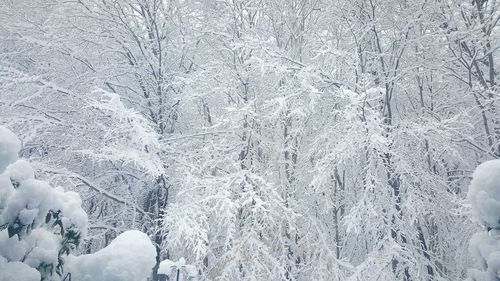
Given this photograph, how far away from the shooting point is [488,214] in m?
2.99

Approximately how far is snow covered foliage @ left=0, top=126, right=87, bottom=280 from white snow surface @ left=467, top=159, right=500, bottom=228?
3.06m

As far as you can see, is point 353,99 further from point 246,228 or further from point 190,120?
point 190,120

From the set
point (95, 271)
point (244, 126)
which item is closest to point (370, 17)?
point (244, 126)

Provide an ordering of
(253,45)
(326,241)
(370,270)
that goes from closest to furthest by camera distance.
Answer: (370,270) < (253,45) < (326,241)

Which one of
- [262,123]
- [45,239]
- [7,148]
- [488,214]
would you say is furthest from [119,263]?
[262,123]

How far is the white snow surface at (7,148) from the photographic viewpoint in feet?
7.09

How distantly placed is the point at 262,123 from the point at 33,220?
596 centimetres

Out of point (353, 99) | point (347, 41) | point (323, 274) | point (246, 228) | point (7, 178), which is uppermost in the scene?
point (347, 41)

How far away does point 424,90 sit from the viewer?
8.84 m

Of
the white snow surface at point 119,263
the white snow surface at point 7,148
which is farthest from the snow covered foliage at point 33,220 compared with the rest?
the white snow surface at point 119,263

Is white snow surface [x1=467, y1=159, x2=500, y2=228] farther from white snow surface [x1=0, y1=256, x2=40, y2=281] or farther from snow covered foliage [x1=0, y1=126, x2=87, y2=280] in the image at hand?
white snow surface [x1=0, y1=256, x2=40, y2=281]

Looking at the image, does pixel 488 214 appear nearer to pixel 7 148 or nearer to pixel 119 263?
pixel 119 263

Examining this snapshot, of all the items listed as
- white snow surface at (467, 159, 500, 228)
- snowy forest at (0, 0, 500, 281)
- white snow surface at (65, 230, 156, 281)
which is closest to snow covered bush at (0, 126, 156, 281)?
white snow surface at (65, 230, 156, 281)

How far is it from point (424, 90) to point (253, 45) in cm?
453
